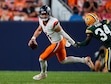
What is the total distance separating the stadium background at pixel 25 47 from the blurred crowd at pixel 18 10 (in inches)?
42.8

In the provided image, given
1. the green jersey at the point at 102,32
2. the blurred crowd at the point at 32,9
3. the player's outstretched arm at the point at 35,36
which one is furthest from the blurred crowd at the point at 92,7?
the green jersey at the point at 102,32

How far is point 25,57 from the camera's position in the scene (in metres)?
17.5

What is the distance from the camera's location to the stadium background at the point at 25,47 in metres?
17.4

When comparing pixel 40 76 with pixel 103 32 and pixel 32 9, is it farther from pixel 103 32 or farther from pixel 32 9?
pixel 32 9

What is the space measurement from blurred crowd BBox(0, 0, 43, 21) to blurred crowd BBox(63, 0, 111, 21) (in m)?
1.20

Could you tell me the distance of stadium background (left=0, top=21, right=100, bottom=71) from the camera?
17438 mm

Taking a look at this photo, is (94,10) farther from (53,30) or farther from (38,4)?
(53,30)

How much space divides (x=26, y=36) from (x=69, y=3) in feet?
8.36

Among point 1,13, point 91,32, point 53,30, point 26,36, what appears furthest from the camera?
point 1,13

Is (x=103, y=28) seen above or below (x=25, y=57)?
above

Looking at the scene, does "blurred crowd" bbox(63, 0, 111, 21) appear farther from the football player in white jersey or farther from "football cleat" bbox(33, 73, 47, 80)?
"football cleat" bbox(33, 73, 47, 80)

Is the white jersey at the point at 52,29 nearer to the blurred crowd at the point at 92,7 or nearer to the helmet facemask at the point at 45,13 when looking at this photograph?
the helmet facemask at the point at 45,13

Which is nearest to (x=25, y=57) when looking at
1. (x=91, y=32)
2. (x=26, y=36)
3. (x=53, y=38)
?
(x=26, y=36)

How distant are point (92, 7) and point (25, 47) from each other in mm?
2907
